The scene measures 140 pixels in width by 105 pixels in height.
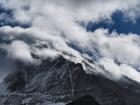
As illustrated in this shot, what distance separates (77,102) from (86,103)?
119 inches

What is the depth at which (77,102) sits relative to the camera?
475ft

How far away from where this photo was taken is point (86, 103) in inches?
5748
